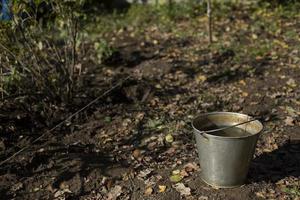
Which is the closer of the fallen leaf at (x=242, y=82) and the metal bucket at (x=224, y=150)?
the metal bucket at (x=224, y=150)

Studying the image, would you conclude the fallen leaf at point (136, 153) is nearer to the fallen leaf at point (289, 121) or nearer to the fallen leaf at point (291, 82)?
the fallen leaf at point (289, 121)

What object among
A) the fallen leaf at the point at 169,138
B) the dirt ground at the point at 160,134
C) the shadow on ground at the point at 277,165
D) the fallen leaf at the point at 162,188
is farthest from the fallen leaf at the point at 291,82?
the fallen leaf at the point at 162,188

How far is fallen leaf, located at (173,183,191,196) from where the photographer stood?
11.7ft

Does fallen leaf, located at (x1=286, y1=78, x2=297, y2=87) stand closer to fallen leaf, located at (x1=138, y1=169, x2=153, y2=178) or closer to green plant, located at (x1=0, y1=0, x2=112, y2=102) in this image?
fallen leaf, located at (x1=138, y1=169, x2=153, y2=178)

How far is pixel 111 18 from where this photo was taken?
9.12m

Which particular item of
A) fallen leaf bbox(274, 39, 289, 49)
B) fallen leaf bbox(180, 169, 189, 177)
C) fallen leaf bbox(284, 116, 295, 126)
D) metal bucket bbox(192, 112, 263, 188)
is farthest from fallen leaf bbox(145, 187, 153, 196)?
fallen leaf bbox(274, 39, 289, 49)

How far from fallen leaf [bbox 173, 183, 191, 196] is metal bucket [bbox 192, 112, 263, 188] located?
0.59 ft

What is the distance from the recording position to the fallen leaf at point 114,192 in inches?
144

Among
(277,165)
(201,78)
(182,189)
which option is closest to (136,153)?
(182,189)

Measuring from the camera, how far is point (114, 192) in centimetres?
372

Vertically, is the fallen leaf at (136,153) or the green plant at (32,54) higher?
the green plant at (32,54)

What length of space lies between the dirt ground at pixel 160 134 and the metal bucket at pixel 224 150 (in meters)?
0.11

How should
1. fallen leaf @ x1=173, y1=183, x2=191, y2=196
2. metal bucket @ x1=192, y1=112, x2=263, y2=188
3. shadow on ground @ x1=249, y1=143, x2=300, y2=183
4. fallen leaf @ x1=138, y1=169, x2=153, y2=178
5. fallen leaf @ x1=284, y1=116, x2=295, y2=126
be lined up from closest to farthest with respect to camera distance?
metal bucket @ x1=192, y1=112, x2=263, y2=188 → fallen leaf @ x1=173, y1=183, x2=191, y2=196 → shadow on ground @ x1=249, y1=143, x2=300, y2=183 → fallen leaf @ x1=138, y1=169, x2=153, y2=178 → fallen leaf @ x1=284, y1=116, x2=295, y2=126

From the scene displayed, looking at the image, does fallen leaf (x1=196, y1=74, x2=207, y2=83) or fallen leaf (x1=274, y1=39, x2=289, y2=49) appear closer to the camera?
fallen leaf (x1=196, y1=74, x2=207, y2=83)
